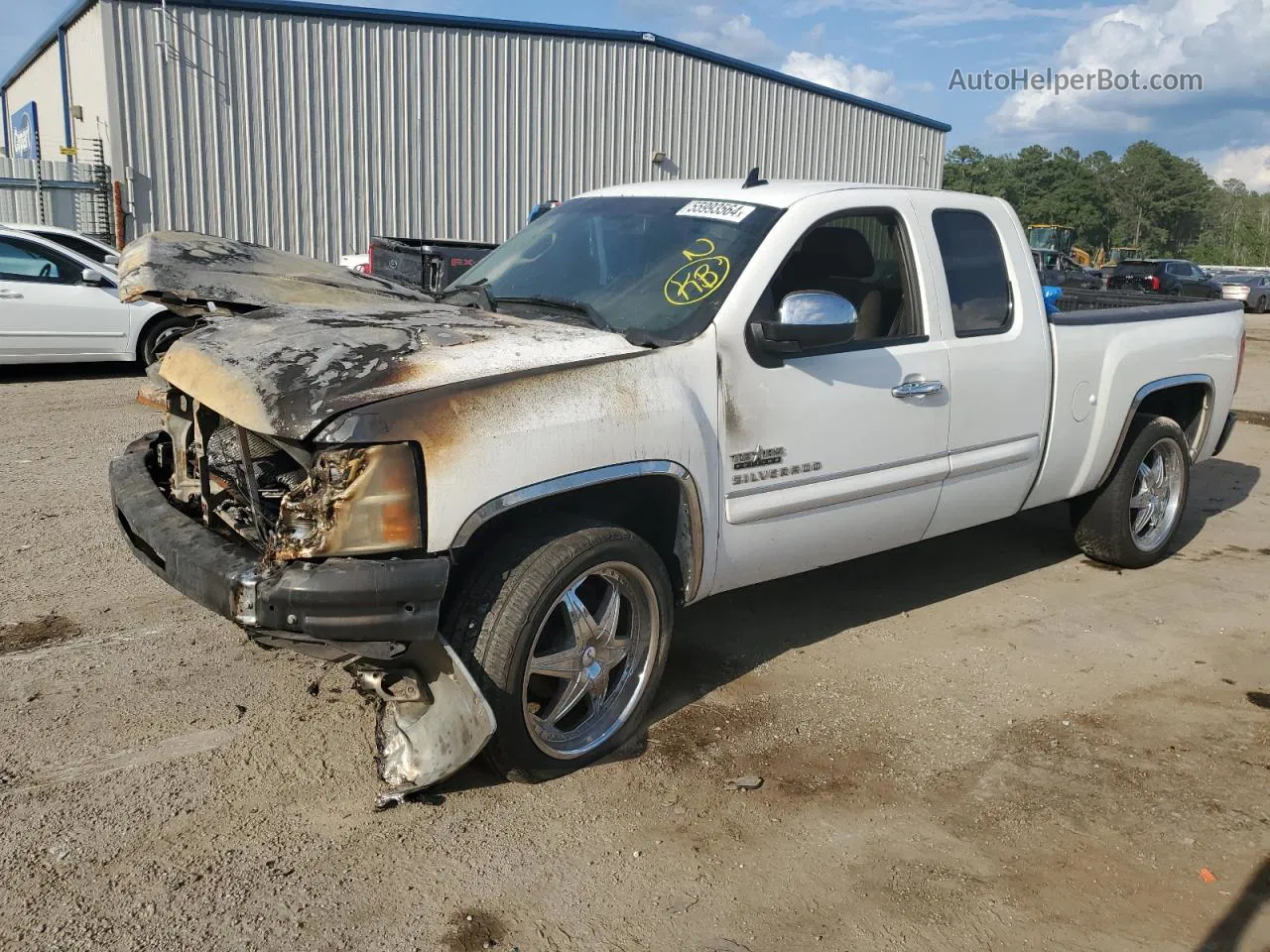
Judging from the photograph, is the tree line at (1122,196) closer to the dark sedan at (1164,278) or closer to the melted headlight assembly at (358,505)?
the dark sedan at (1164,278)

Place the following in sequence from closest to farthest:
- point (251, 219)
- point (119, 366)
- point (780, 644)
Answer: point (780, 644), point (119, 366), point (251, 219)

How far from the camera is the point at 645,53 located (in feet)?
69.5

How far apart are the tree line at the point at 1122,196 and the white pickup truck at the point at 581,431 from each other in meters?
78.7

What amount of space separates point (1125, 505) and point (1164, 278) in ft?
94.6

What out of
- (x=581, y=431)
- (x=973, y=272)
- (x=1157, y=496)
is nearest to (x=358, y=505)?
(x=581, y=431)

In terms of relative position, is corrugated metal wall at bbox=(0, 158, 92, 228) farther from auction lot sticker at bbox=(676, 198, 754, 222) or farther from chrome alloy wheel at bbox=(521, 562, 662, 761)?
chrome alloy wheel at bbox=(521, 562, 662, 761)

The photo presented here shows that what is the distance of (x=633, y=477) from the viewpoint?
11.4 feet

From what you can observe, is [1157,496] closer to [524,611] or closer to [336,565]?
[524,611]

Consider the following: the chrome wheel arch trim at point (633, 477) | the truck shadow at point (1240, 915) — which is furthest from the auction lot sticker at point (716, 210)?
the truck shadow at point (1240, 915)

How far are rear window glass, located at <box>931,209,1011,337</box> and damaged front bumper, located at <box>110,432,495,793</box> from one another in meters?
2.63

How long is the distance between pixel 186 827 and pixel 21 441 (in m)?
5.89

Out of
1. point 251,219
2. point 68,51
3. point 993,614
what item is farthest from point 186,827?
point 68,51

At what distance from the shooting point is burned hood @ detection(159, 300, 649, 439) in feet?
9.73

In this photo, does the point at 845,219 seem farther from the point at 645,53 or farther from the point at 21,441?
the point at 645,53
